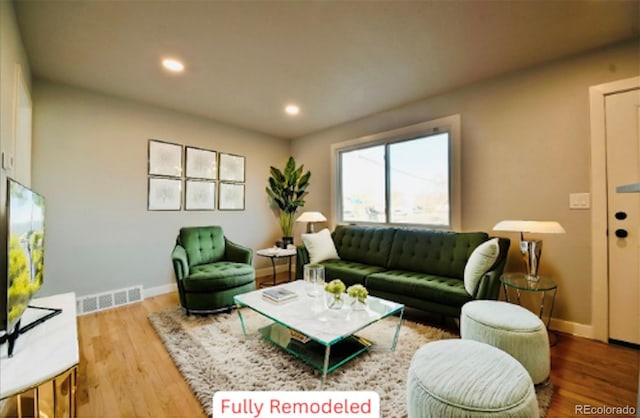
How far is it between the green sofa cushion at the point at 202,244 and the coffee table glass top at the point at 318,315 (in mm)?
1230

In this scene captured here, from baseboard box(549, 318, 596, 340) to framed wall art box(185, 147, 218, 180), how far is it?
428cm

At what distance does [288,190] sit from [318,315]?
2.90m

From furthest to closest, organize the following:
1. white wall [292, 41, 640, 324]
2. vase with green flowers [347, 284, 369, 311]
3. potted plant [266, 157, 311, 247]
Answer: potted plant [266, 157, 311, 247] → white wall [292, 41, 640, 324] → vase with green flowers [347, 284, 369, 311]

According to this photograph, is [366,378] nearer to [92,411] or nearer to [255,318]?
[255,318]

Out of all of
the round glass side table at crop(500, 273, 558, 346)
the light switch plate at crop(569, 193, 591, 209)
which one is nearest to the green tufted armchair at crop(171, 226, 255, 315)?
the round glass side table at crop(500, 273, 558, 346)

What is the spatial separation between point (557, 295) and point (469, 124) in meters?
1.85

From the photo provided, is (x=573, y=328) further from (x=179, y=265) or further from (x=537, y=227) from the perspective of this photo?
(x=179, y=265)

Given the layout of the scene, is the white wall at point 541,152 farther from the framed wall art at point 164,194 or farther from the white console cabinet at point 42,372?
the framed wall art at point 164,194

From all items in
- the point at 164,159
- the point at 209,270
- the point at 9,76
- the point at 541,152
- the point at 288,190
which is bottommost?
the point at 209,270

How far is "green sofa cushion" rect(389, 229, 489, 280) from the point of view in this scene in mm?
2652

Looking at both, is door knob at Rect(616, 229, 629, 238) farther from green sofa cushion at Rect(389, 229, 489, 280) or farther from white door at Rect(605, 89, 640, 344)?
green sofa cushion at Rect(389, 229, 489, 280)

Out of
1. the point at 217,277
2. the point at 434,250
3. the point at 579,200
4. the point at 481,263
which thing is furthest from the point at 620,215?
the point at 217,277

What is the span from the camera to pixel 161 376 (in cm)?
177

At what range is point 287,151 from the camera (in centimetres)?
497
